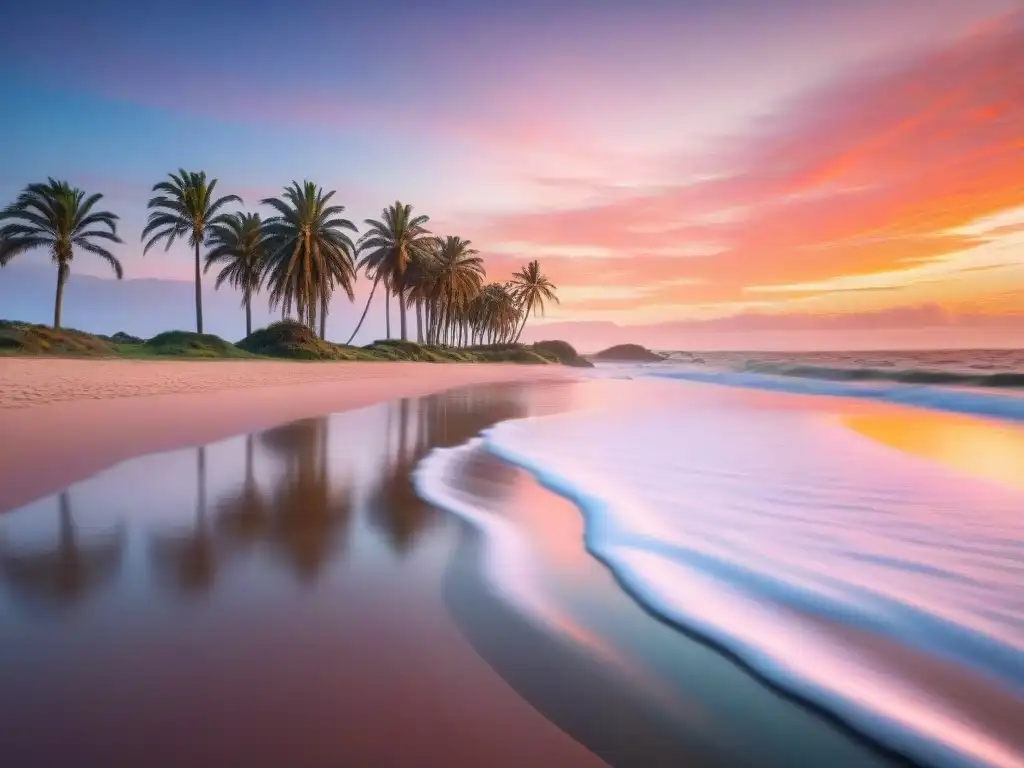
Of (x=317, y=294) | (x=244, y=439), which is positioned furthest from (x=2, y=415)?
(x=317, y=294)

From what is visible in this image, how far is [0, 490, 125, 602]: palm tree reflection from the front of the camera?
9.74ft

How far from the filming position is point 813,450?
26.2 ft

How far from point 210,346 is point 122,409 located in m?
20.9

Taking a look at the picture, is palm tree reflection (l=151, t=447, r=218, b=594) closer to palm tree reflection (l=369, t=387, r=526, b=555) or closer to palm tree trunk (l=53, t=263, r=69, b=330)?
palm tree reflection (l=369, t=387, r=526, b=555)

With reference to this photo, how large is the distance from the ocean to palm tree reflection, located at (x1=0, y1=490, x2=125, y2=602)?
2167 millimetres

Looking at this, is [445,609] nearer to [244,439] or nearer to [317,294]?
[244,439]

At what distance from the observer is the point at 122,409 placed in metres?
10.1

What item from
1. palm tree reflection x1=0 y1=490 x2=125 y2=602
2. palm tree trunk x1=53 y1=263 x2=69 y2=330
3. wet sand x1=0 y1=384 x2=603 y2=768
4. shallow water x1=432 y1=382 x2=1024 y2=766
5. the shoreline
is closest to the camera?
wet sand x1=0 y1=384 x2=603 y2=768

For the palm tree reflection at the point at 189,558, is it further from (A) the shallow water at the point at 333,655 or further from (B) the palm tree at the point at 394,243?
(B) the palm tree at the point at 394,243

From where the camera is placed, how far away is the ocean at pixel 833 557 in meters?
2.26

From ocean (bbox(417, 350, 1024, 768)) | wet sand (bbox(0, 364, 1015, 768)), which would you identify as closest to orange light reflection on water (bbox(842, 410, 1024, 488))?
ocean (bbox(417, 350, 1024, 768))

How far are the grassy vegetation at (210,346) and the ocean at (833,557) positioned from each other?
23.5 m

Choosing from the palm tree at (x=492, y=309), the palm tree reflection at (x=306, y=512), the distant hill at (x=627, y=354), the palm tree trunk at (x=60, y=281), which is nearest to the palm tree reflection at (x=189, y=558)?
the palm tree reflection at (x=306, y=512)

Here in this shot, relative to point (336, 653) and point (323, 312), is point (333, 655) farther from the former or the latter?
point (323, 312)
